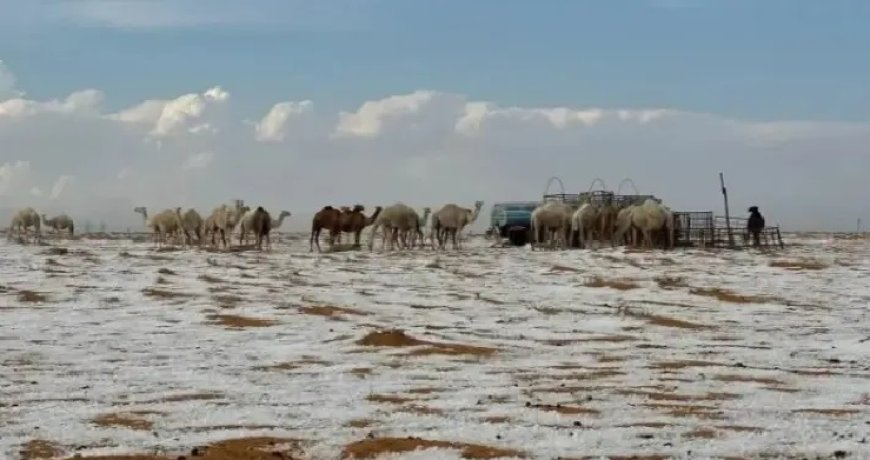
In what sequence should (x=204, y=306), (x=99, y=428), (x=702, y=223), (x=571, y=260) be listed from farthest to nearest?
1. (x=702, y=223)
2. (x=571, y=260)
3. (x=204, y=306)
4. (x=99, y=428)

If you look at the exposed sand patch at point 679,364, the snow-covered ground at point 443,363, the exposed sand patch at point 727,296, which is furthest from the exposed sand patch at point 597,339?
the exposed sand patch at point 727,296

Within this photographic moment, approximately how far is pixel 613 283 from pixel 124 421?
1622cm

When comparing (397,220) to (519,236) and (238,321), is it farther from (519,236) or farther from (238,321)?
(238,321)

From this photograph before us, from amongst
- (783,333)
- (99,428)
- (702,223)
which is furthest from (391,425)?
(702,223)

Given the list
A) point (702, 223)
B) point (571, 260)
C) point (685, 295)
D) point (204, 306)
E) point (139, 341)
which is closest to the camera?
point (139, 341)

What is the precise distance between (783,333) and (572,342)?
316 centimetres

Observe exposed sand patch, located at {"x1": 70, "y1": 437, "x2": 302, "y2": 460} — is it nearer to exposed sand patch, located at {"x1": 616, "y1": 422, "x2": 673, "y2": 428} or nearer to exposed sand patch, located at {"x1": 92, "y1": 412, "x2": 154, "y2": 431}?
exposed sand patch, located at {"x1": 92, "y1": 412, "x2": 154, "y2": 431}

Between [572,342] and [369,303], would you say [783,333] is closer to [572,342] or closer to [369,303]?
[572,342]

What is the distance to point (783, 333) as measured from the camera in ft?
50.2

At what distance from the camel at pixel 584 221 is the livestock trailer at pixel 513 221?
583 centimetres

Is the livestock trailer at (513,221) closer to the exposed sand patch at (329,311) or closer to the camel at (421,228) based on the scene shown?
the camel at (421,228)

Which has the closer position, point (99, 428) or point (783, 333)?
point (99, 428)

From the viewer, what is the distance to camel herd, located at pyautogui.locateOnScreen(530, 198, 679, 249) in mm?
41906

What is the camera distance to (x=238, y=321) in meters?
16.5
